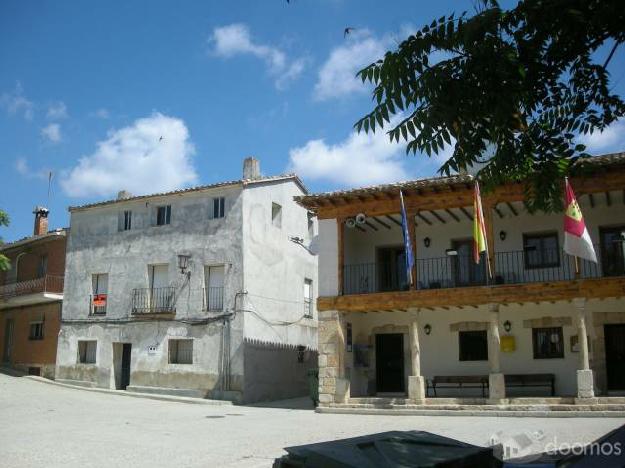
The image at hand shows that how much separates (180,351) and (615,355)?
14.0 metres

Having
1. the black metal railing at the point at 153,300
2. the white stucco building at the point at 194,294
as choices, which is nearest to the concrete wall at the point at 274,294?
the white stucco building at the point at 194,294

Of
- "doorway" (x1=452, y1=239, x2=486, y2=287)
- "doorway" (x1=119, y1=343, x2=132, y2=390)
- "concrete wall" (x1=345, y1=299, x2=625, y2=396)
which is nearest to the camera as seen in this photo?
"concrete wall" (x1=345, y1=299, x2=625, y2=396)

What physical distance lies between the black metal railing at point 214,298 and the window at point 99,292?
15.4 ft

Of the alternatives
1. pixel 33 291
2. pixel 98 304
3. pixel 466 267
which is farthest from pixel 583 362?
pixel 33 291

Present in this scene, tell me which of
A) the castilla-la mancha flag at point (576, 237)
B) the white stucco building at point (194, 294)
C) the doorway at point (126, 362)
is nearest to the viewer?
the castilla-la mancha flag at point (576, 237)

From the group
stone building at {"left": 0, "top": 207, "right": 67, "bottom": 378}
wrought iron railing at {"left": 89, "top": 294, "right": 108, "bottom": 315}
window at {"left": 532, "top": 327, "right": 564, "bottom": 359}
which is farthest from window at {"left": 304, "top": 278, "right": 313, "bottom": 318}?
window at {"left": 532, "top": 327, "right": 564, "bottom": 359}

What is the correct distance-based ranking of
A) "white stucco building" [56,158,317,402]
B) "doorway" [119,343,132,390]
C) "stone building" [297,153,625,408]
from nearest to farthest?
1. "stone building" [297,153,625,408]
2. "white stucco building" [56,158,317,402]
3. "doorway" [119,343,132,390]

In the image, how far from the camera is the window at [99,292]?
2458 cm

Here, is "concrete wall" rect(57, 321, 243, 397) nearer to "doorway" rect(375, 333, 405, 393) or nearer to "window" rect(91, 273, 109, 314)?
"window" rect(91, 273, 109, 314)

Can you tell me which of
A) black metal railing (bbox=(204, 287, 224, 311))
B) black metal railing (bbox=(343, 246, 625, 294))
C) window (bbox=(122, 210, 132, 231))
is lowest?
black metal railing (bbox=(204, 287, 224, 311))

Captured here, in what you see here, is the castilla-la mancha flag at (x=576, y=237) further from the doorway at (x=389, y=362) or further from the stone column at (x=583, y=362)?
the doorway at (x=389, y=362)

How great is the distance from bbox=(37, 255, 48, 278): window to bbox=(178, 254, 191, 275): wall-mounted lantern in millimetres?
8433

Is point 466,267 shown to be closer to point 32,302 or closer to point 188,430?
point 188,430

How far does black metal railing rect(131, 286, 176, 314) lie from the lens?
2288cm
